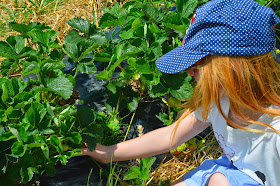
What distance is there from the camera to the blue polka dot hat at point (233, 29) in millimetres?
1093

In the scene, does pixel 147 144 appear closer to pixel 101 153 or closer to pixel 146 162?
pixel 146 162

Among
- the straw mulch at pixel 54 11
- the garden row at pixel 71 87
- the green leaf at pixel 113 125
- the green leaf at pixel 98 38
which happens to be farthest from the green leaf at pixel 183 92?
the straw mulch at pixel 54 11

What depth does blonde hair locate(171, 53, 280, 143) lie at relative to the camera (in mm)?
1138

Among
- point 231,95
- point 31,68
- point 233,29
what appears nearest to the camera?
point 233,29

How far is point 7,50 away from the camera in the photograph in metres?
1.52

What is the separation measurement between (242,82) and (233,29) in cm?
18

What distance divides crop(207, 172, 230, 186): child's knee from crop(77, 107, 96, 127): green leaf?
0.52 meters

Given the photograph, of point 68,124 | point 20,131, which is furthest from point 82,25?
point 20,131

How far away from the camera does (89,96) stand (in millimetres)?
1771

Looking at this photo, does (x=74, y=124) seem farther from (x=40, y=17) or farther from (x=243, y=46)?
(x=40, y=17)

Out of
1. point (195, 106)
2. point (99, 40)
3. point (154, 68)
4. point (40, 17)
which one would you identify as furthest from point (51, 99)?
point (40, 17)

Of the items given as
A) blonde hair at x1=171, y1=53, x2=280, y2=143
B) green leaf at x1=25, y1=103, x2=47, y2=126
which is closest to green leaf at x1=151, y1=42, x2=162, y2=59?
blonde hair at x1=171, y1=53, x2=280, y2=143

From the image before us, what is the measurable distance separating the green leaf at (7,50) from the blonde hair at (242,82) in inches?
30.7

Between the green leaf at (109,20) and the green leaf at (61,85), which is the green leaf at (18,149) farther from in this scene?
the green leaf at (109,20)
